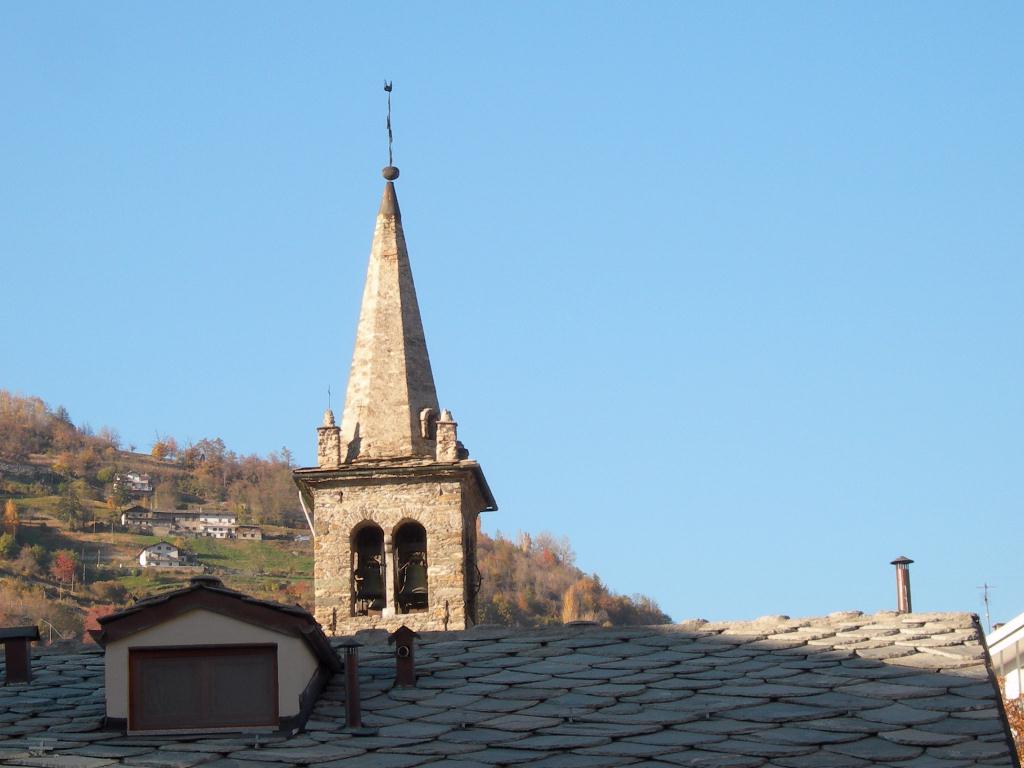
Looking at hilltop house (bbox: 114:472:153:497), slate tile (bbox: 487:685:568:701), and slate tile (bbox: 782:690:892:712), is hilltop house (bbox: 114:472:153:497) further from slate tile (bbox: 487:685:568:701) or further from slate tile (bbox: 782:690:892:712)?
slate tile (bbox: 782:690:892:712)

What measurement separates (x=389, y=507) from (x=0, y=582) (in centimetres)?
8803

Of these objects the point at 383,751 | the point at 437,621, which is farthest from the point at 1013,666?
the point at 383,751

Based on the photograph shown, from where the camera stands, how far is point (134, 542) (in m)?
131

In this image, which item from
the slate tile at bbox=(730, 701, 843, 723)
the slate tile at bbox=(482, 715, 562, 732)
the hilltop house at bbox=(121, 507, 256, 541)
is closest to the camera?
the slate tile at bbox=(730, 701, 843, 723)

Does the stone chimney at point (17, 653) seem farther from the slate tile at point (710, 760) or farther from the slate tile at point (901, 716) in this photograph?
the slate tile at point (901, 716)

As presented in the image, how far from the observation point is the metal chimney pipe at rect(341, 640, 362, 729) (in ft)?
63.5

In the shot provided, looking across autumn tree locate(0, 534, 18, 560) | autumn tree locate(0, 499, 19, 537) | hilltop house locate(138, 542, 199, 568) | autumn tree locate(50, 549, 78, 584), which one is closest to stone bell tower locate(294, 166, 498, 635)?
hilltop house locate(138, 542, 199, 568)

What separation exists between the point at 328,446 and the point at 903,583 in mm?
14151

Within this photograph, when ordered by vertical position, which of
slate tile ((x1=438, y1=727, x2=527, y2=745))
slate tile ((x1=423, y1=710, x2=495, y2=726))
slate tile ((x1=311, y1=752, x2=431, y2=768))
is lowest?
slate tile ((x1=311, y1=752, x2=431, y2=768))

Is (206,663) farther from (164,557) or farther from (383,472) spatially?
(164,557)

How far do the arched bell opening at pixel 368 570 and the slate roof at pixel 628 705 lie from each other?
39.6 ft

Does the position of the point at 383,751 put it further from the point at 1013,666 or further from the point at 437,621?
the point at 1013,666

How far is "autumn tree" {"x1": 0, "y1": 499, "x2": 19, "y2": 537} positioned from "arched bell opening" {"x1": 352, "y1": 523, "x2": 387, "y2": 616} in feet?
330

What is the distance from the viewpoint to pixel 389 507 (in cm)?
3538
